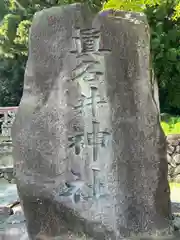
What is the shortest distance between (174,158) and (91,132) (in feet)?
18.4

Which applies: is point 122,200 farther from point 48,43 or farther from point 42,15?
point 42,15

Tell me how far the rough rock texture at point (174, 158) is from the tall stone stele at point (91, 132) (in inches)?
204

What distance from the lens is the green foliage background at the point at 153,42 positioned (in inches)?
456

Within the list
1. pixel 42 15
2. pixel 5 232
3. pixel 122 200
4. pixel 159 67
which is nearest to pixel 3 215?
pixel 5 232

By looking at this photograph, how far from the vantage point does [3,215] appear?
5566 millimetres

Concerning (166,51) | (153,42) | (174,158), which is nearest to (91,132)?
(174,158)

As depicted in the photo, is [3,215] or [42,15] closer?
[42,15]

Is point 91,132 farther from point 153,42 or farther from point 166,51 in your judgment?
point 166,51

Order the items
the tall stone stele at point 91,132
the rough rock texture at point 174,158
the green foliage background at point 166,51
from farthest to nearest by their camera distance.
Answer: the green foliage background at point 166,51, the rough rock texture at point 174,158, the tall stone stele at point 91,132

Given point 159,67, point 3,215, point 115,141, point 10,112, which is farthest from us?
point 159,67

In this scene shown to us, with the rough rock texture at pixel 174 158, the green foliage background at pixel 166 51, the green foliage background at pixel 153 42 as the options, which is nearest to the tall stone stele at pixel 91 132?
the rough rock texture at pixel 174 158

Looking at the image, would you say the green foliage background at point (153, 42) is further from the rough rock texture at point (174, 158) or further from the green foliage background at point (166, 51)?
the rough rock texture at point (174, 158)

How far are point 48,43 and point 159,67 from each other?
9.34m

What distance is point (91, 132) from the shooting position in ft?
11.0
